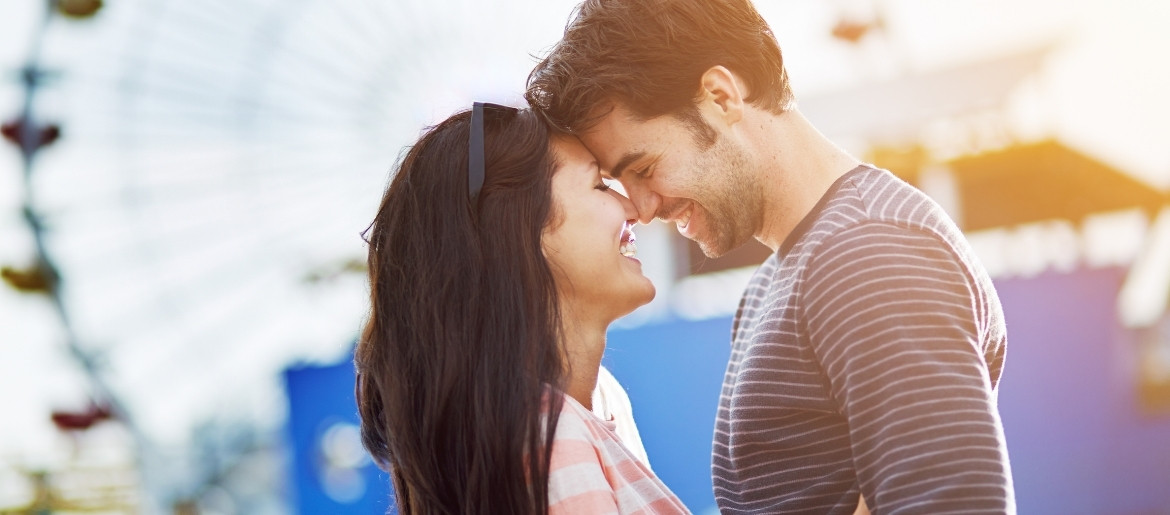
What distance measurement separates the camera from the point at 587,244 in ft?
6.52

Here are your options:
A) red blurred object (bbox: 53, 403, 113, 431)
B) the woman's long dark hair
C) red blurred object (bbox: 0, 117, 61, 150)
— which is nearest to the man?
the woman's long dark hair

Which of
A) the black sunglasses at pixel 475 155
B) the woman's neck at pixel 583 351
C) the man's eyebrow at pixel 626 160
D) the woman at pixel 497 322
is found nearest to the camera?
the woman at pixel 497 322

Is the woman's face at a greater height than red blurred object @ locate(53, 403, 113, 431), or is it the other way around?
the woman's face

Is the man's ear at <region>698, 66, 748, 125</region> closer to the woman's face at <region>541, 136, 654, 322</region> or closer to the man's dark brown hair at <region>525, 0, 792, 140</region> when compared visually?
the man's dark brown hair at <region>525, 0, 792, 140</region>

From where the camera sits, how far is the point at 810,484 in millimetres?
1819

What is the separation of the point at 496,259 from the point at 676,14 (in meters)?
0.61

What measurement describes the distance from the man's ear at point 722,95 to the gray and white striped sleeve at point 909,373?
0.53 m

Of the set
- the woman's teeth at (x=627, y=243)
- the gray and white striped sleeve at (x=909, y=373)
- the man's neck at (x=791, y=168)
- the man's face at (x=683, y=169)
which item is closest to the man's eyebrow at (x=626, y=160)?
the man's face at (x=683, y=169)

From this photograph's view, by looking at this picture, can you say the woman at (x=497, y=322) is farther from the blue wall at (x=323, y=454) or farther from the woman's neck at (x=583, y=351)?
the blue wall at (x=323, y=454)

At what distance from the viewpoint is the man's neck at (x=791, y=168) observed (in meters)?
1.99

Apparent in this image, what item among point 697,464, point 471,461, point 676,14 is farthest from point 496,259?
point 697,464

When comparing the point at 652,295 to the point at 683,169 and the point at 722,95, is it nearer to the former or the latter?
the point at 683,169

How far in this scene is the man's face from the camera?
2.10m

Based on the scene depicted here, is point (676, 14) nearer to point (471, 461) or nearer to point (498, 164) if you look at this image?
point (498, 164)
